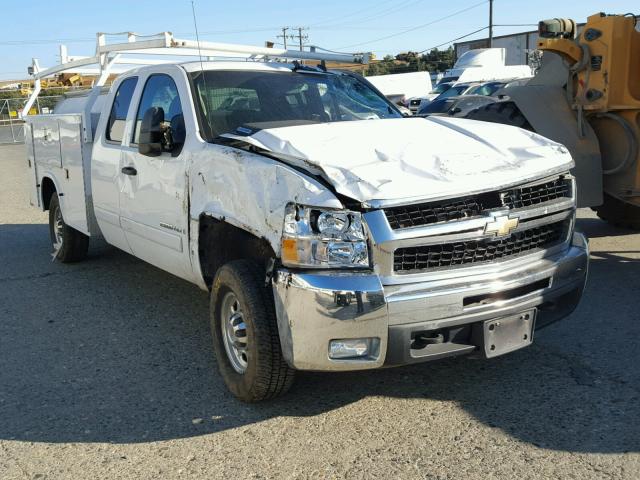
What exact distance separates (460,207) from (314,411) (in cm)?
140

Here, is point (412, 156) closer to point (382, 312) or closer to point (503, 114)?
point (382, 312)

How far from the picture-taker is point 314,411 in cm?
397

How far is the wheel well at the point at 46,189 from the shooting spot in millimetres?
7859

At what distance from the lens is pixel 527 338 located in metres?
3.79

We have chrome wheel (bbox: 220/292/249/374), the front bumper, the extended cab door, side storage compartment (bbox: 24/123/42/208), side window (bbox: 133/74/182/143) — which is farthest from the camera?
side storage compartment (bbox: 24/123/42/208)

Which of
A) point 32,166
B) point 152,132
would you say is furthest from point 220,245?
point 32,166

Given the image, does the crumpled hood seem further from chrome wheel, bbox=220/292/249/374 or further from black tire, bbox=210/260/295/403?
chrome wheel, bbox=220/292/249/374

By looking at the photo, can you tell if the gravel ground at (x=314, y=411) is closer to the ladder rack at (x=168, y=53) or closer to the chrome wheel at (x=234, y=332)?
the chrome wheel at (x=234, y=332)

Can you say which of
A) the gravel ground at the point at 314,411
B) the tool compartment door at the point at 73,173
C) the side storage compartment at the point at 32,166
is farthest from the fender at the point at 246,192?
the side storage compartment at the point at 32,166

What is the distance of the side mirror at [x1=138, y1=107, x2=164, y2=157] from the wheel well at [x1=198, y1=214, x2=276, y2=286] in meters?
0.73

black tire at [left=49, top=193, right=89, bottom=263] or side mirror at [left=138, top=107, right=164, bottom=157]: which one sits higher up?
side mirror at [left=138, top=107, right=164, bottom=157]

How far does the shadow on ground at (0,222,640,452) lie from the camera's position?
149 inches

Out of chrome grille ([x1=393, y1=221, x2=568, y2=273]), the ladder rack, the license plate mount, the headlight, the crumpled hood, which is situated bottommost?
the license plate mount

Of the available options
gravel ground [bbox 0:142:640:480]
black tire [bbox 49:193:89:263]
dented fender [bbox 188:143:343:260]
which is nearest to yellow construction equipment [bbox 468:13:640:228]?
gravel ground [bbox 0:142:640:480]
